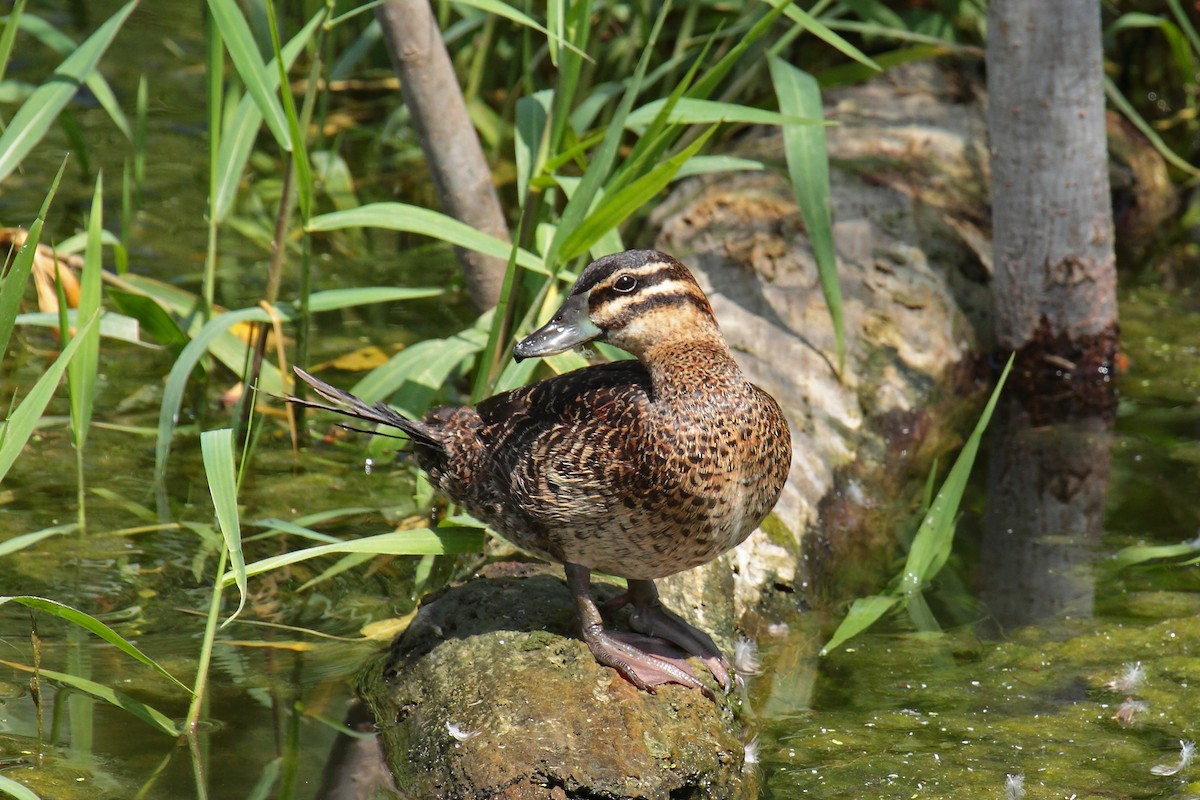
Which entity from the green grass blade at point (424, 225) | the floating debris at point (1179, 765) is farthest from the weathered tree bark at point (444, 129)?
the floating debris at point (1179, 765)

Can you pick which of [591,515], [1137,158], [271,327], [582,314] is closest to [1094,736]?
[591,515]

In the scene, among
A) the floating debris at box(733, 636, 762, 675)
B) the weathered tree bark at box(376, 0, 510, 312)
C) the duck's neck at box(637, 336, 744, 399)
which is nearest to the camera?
the duck's neck at box(637, 336, 744, 399)

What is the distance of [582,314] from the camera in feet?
10.6

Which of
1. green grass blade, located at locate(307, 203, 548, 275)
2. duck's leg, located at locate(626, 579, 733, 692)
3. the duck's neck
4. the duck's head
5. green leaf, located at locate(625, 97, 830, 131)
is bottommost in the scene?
duck's leg, located at locate(626, 579, 733, 692)

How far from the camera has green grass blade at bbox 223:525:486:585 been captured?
124 inches

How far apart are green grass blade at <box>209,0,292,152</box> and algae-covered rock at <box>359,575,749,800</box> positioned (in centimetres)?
142

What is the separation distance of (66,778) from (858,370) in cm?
276

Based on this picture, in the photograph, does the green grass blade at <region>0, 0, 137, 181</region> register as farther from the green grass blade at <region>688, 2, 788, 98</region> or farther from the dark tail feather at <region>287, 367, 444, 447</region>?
the green grass blade at <region>688, 2, 788, 98</region>

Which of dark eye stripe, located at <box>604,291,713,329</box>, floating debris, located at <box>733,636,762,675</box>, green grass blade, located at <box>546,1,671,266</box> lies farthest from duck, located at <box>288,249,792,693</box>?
green grass blade, located at <box>546,1,671,266</box>

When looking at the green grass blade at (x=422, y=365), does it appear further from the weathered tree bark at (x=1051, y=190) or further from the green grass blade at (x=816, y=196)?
the weathered tree bark at (x=1051, y=190)

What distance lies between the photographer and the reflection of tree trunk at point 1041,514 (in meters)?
4.15

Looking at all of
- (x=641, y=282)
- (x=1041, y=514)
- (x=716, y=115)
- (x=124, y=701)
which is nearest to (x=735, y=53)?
(x=716, y=115)

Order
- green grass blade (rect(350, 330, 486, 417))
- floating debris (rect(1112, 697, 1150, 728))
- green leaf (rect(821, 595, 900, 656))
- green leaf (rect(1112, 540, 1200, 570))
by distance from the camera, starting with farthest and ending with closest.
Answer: green grass blade (rect(350, 330, 486, 417)), green leaf (rect(1112, 540, 1200, 570)), green leaf (rect(821, 595, 900, 656)), floating debris (rect(1112, 697, 1150, 728))

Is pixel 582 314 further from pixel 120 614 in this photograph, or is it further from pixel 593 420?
pixel 120 614
